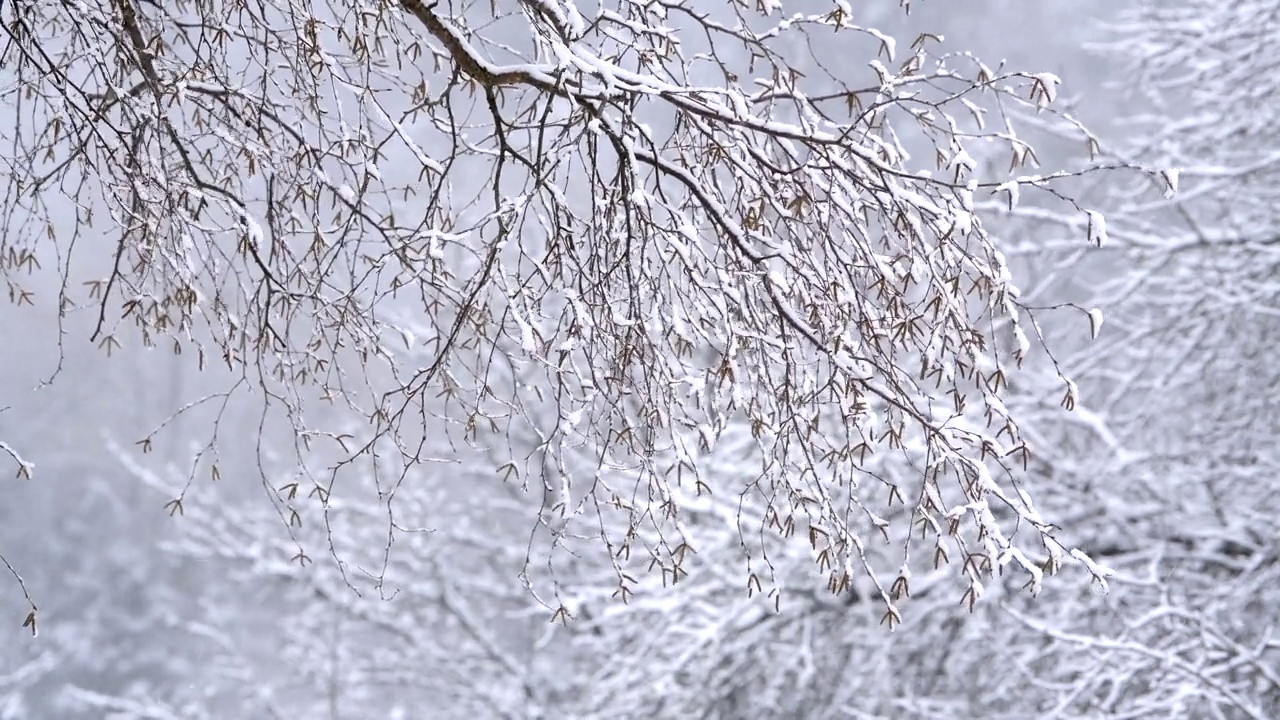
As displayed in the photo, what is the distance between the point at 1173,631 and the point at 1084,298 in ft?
9.65

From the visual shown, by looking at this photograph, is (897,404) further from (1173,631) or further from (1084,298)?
(1084,298)

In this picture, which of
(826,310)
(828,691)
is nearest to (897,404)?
(826,310)

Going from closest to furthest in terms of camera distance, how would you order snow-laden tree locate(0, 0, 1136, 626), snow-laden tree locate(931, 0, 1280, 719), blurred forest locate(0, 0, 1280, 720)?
snow-laden tree locate(0, 0, 1136, 626), snow-laden tree locate(931, 0, 1280, 719), blurred forest locate(0, 0, 1280, 720)

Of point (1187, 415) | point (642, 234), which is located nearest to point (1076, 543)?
point (1187, 415)

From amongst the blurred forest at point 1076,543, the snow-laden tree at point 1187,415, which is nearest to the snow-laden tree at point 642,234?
the blurred forest at point 1076,543

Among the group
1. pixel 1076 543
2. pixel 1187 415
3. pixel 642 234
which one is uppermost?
pixel 1187 415

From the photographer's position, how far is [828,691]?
746 centimetres

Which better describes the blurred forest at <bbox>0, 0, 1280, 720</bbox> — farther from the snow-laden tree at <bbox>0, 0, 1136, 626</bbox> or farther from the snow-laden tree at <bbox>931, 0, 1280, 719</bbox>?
the snow-laden tree at <bbox>0, 0, 1136, 626</bbox>

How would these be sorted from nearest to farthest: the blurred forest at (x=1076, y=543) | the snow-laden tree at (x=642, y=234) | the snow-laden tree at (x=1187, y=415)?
the snow-laden tree at (x=642, y=234) < the snow-laden tree at (x=1187, y=415) < the blurred forest at (x=1076, y=543)

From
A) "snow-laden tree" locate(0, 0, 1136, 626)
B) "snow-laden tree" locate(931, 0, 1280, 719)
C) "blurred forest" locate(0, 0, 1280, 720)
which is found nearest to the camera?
"snow-laden tree" locate(0, 0, 1136, 626)

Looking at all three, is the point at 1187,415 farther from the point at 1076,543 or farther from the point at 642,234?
the point at 642,234

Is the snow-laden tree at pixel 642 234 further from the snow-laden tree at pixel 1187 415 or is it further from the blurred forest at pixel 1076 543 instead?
the snow-laden tree at pixel 1187 415

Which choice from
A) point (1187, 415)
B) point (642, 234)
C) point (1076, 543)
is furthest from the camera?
point (1187, 415)

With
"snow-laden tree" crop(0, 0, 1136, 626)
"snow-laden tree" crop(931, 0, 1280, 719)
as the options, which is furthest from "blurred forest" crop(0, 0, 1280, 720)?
"snow-laden tree" crop(0, 0, 1136, 626)
